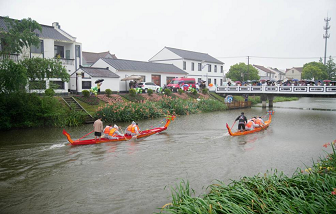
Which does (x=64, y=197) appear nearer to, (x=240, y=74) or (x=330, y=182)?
(x=330, y=182)

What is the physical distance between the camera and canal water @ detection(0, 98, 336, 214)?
8.27 meters

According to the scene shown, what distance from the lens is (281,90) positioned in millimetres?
36375

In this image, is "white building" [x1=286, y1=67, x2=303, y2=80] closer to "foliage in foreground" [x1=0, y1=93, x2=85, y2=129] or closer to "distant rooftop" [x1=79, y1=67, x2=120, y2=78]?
"distant rooftop" [x1=79, y1=67, x2=120, y2=78]

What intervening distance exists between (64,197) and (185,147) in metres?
7.80

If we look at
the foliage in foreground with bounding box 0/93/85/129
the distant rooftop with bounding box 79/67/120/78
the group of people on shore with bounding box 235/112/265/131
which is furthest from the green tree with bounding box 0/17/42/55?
the group of people on shore with bounding box 235/112/265/131

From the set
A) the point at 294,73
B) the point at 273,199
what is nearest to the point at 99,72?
the point at 273,199

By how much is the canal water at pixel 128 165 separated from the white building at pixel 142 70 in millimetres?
17512

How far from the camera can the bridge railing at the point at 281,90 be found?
108 feet

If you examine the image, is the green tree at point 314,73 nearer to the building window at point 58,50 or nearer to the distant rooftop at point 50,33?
the distant rooftop at point 50,33

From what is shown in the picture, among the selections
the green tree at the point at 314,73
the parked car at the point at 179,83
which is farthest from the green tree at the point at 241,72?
the parked car at the point at 179,83

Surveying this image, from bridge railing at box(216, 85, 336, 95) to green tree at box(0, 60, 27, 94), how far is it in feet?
99.2

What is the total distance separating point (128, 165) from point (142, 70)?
28719mm

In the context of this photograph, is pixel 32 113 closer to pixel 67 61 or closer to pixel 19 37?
pixel 19 37

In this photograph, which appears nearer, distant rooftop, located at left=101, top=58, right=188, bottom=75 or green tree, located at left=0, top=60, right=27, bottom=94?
green tree, located at left=0, top=60, right=27, bottom=94
